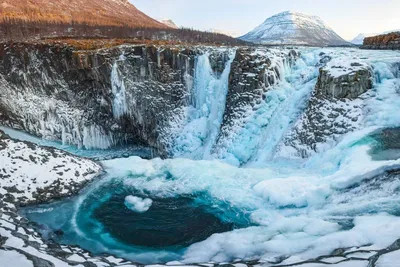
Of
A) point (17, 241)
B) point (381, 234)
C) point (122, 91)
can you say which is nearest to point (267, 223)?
point (381, 234)

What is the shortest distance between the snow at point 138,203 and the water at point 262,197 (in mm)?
233

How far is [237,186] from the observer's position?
1817cm

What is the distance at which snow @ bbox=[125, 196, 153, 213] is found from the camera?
17.4 metres

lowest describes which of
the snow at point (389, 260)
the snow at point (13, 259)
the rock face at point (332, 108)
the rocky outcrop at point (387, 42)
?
the snow at point (13, 259)

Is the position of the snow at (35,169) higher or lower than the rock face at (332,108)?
lower

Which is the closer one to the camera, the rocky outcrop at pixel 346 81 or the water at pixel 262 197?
the water at pixel 262 197

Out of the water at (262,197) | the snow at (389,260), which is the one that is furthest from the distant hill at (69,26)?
the snow at (389,260)

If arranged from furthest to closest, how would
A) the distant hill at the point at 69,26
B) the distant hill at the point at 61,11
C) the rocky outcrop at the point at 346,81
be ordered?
the distant hill at the point at 61,11, the distant hill at the point at 69,26, the rocky outcrop at the point at 346,81

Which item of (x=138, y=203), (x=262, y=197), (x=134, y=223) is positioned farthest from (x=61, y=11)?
(x=262, y=197)

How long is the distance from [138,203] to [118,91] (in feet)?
52.6

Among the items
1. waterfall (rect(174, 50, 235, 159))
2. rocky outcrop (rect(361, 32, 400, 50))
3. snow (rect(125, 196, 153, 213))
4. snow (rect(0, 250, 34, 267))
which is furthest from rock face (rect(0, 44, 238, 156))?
snow (rect(0, 250, 34, 267))

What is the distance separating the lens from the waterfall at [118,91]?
30.8 metres

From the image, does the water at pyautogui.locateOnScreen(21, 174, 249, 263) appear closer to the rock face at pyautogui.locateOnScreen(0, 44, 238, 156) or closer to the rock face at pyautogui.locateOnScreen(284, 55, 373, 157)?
the rock face at pyautogui.locateOnScreen(284, 55, 373, 157)

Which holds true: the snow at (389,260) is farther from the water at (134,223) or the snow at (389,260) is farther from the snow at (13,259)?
the snow at (13,259)
